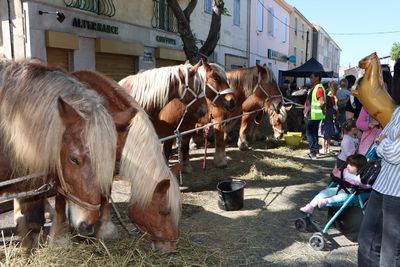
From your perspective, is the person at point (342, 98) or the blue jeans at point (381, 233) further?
the person at point (342, 98)

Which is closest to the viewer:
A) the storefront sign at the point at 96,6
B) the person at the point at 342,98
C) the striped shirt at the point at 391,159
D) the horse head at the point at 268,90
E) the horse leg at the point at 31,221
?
the striped shirt at the point at 391,159

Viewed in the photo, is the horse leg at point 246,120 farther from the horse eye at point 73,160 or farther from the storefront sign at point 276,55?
the storefront sign at point 276,55

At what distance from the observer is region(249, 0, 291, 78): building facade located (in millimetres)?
21188

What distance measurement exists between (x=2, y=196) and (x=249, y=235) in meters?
2.53

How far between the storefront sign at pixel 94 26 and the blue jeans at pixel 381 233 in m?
8.08

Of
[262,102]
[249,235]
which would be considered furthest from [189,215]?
[262,102]

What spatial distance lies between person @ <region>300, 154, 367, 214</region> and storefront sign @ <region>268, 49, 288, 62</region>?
21492mm

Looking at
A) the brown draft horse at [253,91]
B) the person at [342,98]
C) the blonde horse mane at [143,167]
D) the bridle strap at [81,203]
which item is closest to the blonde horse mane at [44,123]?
the bridle strap at [81,203]

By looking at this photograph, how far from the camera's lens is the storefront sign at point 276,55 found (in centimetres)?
2458

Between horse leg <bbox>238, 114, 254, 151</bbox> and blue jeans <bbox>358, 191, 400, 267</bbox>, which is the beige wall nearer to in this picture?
horse leg <bbox>238, 114, 254, 151</bbox>

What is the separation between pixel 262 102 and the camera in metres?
8.12

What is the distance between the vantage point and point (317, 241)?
372 cm

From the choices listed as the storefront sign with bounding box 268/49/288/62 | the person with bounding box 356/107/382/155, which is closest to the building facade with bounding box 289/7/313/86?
the storefront sign with bounding box 268/49/288/62

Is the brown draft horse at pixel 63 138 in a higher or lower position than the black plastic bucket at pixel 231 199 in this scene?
higher
